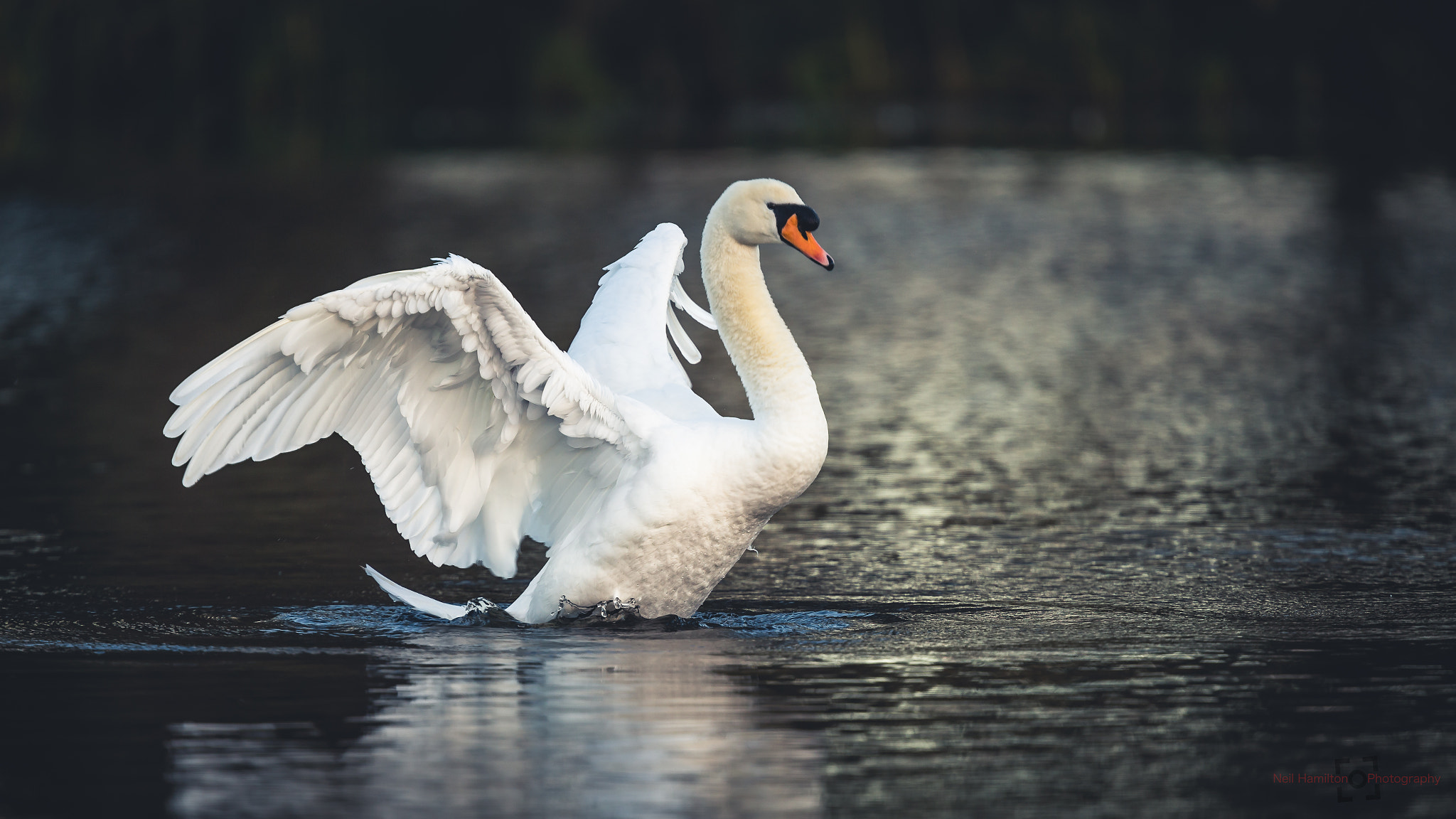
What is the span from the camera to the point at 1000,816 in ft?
18.1

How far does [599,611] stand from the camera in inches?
323

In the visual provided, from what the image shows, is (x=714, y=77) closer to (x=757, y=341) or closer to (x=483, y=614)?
(x=483, y=614)

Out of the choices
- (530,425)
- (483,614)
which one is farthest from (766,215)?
(483,614)

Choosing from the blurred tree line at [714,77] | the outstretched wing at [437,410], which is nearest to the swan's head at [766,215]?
the outstretched wing at [437,410]

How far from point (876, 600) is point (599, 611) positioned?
1.29 m

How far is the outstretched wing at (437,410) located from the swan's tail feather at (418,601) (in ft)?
0.76

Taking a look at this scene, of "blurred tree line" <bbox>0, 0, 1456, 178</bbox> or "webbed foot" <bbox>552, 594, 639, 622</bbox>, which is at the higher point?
"blurred tree line" <bbox>0, 0, 1456, 178</bbox>

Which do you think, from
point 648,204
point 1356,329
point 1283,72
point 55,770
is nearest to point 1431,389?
point 1356,329

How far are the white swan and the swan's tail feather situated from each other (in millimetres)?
11

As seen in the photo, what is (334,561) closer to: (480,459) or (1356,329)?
(480,459)

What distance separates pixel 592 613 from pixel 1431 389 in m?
8.63

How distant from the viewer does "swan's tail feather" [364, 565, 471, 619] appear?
319 inches

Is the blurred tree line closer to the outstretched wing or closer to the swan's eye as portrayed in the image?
the outstretched wing

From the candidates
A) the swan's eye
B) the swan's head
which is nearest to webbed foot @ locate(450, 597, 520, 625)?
the swan's head
